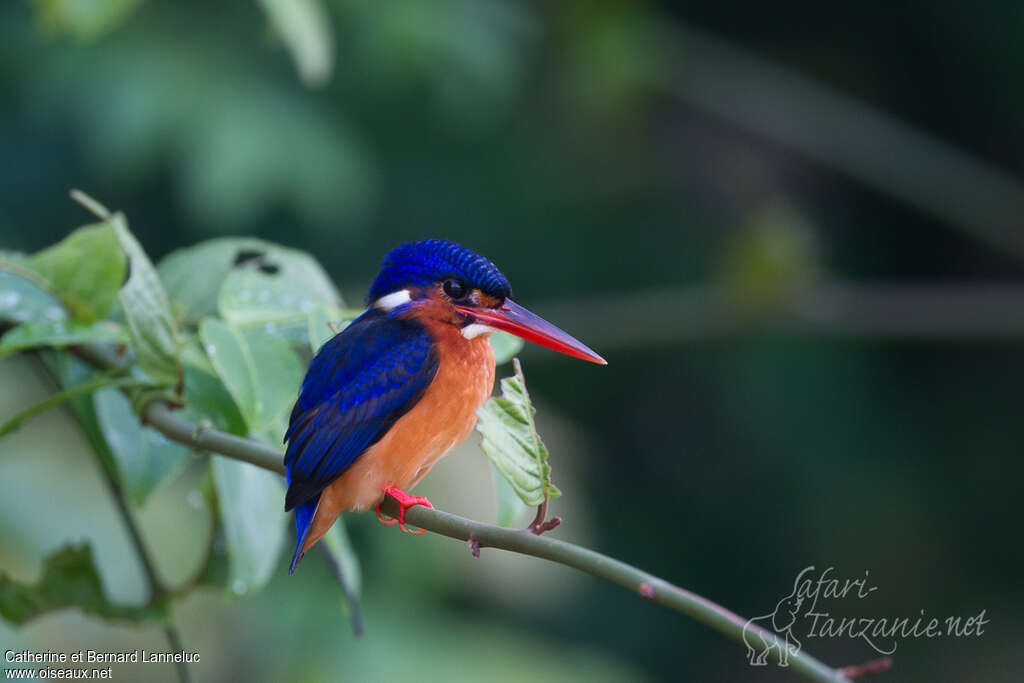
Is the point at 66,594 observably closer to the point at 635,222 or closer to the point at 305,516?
the point at 305,516

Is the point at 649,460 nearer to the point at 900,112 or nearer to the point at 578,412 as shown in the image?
the point at 578,412

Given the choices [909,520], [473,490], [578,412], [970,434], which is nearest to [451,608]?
[473,490]

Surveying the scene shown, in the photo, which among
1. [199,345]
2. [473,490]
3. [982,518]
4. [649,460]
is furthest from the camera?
[649,460]

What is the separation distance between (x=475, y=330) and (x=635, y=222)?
381 centimetres

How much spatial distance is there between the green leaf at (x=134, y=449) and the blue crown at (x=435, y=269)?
325 mm

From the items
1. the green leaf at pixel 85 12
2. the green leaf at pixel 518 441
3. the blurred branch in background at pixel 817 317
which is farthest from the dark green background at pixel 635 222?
the green leaf at pixel 518 441

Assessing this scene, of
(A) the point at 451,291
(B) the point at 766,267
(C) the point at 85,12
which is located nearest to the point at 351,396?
(A) the point at 451,291

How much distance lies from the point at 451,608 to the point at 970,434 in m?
2.56

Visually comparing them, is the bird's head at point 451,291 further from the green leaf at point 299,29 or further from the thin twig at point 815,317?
the thin twig at point 815,317

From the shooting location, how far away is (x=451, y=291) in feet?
4.33

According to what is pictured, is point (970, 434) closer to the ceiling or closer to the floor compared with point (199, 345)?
Result: closer to the ceiling

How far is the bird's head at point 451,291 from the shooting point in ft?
4.08

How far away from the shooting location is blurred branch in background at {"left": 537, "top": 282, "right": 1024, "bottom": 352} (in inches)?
126

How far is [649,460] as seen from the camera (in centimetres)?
519
